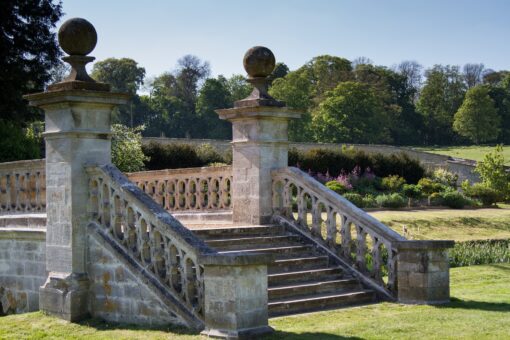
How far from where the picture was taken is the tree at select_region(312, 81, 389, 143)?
214 ft

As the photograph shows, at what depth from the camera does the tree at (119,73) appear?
2692 inches

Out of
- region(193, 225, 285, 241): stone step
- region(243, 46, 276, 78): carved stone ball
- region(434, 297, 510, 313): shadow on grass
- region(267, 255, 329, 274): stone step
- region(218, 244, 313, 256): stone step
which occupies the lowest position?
region(434, 297, 510, 313): shadow on grass

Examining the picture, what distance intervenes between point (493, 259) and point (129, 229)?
1082 centimetres

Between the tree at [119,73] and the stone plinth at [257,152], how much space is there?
58396 millimetres

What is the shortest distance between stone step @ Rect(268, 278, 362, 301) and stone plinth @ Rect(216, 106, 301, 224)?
5.66 ft

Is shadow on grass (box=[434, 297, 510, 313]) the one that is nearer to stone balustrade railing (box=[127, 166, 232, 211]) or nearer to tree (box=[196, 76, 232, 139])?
stone balustrade railing (box=[127, 166, 232, 211])

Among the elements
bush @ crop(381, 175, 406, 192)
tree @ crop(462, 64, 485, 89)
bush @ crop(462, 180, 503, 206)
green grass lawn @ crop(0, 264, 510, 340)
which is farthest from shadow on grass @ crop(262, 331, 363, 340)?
tree @ crop(462, 64, 485, 89)

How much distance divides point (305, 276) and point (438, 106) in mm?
74733

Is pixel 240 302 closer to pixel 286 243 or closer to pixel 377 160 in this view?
pixel 286 243

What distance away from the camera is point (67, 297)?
8602 millimetres

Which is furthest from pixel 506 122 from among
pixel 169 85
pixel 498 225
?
pixel 498 225

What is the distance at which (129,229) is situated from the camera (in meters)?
8.45

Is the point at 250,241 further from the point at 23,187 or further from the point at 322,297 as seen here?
the point at 23,187

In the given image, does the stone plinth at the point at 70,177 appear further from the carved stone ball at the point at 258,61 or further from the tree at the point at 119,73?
the tree at the point at 119,73
